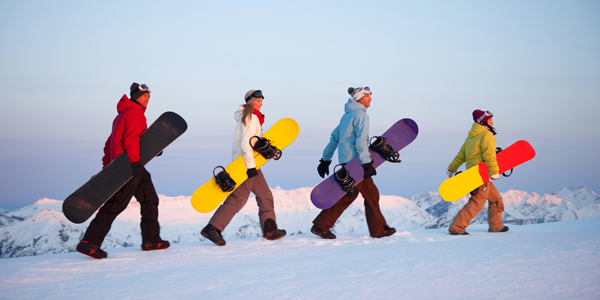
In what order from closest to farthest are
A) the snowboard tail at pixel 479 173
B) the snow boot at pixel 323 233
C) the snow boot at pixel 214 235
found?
the snow boot at pixel 214 235 → the snow boot at pixel 323 233 → the snowboard tail at pixel 479 173

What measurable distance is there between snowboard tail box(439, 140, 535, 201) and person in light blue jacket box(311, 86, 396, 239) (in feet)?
3.85

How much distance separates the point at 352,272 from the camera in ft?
13.3

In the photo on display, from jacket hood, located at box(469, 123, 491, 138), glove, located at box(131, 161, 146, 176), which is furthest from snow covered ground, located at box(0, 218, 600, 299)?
jacket hood, located at box(469, 123, 491, 138)

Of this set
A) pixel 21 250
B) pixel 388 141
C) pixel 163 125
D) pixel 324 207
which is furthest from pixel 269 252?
pixel 21 250

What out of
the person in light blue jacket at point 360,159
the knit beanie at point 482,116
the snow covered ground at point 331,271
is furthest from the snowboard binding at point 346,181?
the knit beanie at point 482,116

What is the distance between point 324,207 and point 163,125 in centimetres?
262

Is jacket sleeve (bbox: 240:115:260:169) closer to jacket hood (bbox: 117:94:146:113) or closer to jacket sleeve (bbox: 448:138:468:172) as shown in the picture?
jacket hood (bbox: 117:94:146:113)

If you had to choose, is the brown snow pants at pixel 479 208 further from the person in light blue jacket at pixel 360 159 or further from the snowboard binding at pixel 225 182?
the snowboard binding at pixel 225 182

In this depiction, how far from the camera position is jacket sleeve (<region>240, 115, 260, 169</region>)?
6035 mm

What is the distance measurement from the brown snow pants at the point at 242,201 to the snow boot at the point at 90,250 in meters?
1.45

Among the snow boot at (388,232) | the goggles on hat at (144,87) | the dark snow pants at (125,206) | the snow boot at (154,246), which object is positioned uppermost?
the goggles on hat at (144,87)

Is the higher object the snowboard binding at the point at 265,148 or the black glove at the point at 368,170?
the snowboard binding at the point at 265,148

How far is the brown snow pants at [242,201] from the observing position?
6078mm

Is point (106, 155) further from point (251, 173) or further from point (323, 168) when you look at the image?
point (323, 168)
